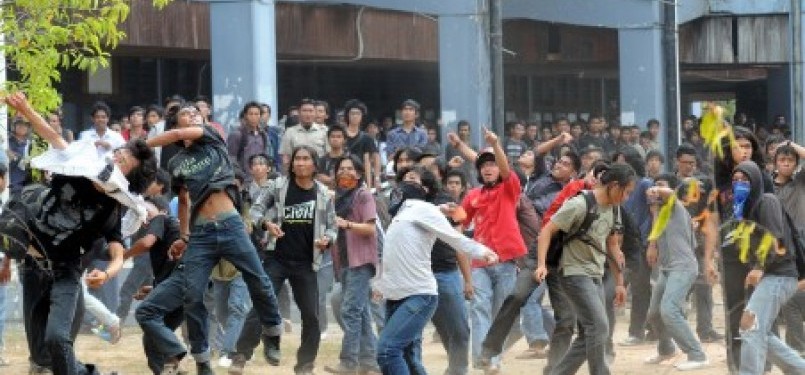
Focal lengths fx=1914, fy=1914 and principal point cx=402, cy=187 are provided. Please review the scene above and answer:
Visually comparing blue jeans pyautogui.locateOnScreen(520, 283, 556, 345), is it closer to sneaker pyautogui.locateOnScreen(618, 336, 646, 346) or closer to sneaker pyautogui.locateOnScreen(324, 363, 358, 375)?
sneaker pyautogui.locateOnScreen(618, 336, 646, 346)

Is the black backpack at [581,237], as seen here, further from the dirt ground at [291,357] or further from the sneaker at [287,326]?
the sneaker at [287,326]

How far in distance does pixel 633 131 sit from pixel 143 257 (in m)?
12.1

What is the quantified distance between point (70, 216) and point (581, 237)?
3.61 meters

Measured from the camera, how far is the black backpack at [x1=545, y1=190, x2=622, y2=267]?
12.8m

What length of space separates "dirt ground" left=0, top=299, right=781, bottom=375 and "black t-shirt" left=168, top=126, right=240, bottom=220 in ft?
8.26

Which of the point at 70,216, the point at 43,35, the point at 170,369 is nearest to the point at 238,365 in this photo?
the point at 170,369

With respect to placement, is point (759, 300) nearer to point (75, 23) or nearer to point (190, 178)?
point (190, 178)

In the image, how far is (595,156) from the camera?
1686 centimetres

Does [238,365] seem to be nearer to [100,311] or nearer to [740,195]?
[100,311]

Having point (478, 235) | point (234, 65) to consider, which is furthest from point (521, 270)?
point (234, 65)

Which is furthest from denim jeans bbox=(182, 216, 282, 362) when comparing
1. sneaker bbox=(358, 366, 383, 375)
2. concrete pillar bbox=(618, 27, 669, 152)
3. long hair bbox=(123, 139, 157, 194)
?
concrete pillar bbox=(618, 27, 669, 152)

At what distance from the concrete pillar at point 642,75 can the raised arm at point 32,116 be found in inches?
717

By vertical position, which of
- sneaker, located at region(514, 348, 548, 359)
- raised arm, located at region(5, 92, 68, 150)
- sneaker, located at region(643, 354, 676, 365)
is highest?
raised arm, located at region(5, 92, 68, 150)

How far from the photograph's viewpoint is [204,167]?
12.2 m
